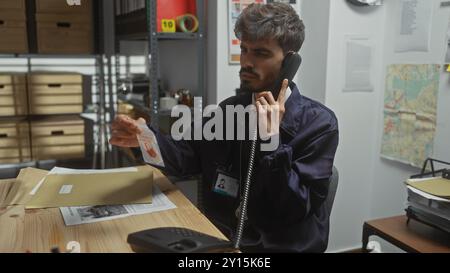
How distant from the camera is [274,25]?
1.18 metres

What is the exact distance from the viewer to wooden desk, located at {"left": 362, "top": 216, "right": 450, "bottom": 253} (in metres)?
1.27

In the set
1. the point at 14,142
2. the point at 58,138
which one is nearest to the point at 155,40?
the point at 58,138

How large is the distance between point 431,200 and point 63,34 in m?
2.05

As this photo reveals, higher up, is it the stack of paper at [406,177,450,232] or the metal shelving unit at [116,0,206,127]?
the metal shelving unit at [116,0,206,127]

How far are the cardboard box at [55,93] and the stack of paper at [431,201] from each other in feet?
6.13

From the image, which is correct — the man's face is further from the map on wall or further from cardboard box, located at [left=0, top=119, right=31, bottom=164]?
cardboard box, located at [left=0, top=119, right=31, bottom=164]

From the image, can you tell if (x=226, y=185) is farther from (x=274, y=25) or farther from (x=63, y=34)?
(x=63, y=34)

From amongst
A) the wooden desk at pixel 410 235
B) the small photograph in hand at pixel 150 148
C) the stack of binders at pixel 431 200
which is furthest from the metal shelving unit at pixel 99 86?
the stack of binders at pixel 431 200

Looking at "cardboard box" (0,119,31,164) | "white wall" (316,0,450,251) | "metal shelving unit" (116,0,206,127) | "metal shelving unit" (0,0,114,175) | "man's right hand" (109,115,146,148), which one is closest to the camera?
"man's right hand" (109,115,146,148)

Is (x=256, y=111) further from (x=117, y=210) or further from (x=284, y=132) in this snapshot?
(x=117, y=210)

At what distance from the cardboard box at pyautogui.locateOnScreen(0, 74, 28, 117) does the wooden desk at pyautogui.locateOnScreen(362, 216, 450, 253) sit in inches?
76.4

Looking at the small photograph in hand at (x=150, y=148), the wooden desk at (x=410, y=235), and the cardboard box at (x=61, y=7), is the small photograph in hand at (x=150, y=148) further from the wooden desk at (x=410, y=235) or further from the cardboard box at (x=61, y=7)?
the cardboard box at (x=61, y=7)

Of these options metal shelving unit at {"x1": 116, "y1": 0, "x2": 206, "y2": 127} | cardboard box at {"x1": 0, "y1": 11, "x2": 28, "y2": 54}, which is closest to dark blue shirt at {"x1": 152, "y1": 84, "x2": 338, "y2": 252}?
metal shelving unit at {"x1": 116, "y1": 0, "x2": 206, "y2": 127}
